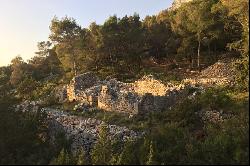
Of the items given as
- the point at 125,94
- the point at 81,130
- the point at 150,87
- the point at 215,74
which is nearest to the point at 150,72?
the point at 215,74

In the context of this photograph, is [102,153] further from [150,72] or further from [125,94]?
[150,72]

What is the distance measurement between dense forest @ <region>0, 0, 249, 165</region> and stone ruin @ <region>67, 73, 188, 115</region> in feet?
5.25

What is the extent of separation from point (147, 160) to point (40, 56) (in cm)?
5880

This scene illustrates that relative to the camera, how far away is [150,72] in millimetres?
55250

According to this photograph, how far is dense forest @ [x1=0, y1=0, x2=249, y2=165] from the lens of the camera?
67.7ft

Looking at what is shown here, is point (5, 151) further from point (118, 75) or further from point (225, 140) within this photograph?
point (118, 75)

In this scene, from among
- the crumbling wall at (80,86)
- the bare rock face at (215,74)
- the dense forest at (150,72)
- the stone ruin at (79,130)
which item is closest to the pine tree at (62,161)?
the dense forest at (150,72)

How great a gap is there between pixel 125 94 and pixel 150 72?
17439mm

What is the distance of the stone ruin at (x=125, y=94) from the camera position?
117 ft

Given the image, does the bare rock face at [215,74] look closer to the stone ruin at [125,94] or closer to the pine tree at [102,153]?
the stone ruin at [125,94]

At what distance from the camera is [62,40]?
59.4 m

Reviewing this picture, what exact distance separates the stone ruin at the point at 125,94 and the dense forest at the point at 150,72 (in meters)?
1.60

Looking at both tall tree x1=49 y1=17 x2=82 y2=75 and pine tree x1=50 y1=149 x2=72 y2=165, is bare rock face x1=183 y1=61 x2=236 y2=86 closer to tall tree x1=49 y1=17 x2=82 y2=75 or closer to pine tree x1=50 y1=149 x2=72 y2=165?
tall tree x1=49 y1=17 x2=82 y2=75

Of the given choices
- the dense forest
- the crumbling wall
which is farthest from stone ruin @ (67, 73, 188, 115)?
the dense forest
